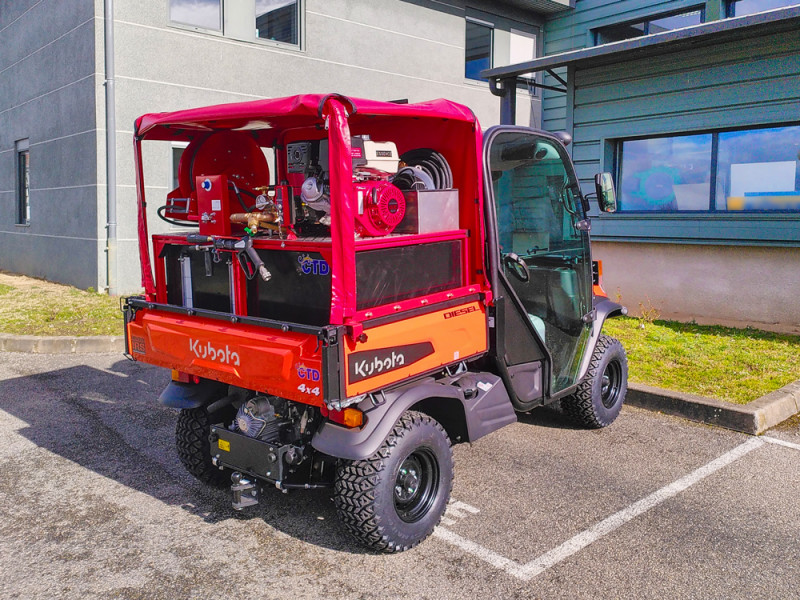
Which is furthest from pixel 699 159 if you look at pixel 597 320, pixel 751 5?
pixel 597 320

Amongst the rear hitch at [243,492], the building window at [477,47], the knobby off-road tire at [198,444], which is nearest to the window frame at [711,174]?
the building window at [477,47]

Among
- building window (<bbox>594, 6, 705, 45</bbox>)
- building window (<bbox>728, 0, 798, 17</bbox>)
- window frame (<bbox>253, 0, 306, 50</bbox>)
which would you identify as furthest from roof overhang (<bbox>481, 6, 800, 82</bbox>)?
building window (<bbox>594, 6, 705, 45</bbox>)

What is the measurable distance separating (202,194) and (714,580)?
3.22 m

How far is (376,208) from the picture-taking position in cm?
348

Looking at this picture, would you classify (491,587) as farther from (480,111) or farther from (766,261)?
(480,111)

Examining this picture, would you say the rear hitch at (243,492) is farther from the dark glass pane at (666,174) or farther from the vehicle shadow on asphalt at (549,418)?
the dark glass pane at (666,174)

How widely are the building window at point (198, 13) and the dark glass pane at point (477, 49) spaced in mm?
5493

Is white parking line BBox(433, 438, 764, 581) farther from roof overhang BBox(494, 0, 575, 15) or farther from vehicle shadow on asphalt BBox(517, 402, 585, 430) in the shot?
roof overhang BBox(494, 0, 575, 15)

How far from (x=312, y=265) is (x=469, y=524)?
1600 millimetres

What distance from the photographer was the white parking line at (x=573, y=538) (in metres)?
3.30

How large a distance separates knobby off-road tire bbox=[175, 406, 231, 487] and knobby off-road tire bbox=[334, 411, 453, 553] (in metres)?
1.08

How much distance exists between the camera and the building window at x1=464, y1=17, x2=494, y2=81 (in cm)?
1481

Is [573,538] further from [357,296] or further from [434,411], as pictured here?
[357,296]

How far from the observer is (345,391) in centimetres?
314
